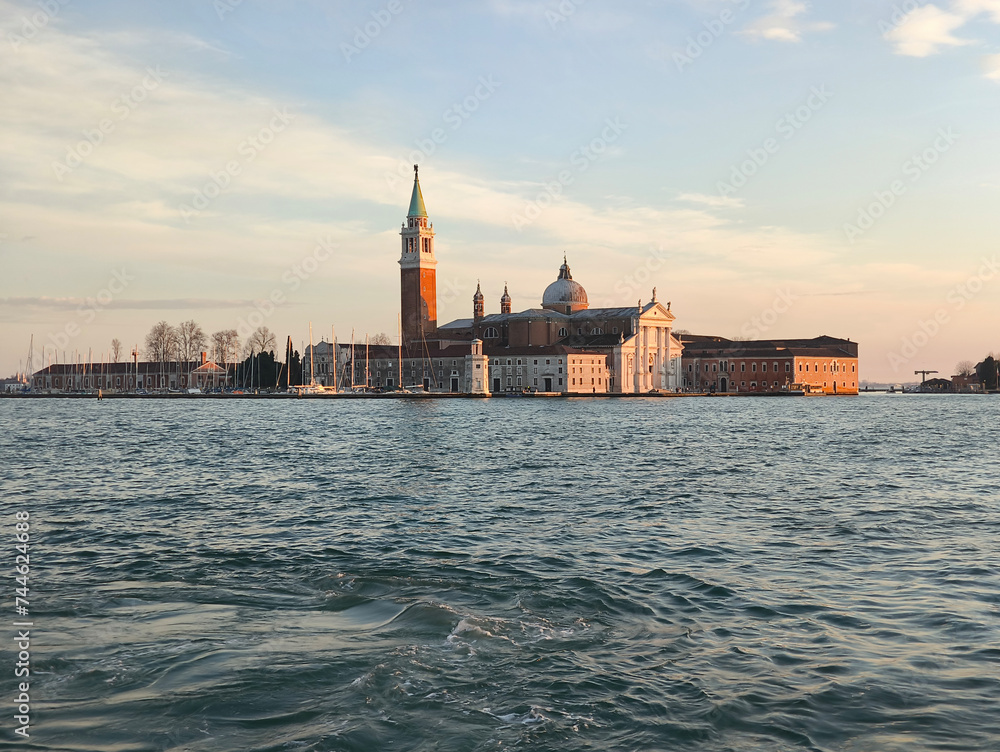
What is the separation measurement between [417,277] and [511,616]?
296 ft

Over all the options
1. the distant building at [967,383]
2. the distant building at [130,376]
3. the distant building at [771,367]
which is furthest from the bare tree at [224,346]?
the distant building at [967,383]

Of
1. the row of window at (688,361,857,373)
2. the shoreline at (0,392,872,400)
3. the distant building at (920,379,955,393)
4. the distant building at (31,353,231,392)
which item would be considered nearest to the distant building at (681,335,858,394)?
the row of window at (688,361,857,373)

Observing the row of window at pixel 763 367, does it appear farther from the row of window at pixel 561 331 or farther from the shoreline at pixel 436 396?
the row of window at pixel 561 331

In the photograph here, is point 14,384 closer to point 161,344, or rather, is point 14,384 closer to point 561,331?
point 161,344

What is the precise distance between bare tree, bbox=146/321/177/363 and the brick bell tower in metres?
29.8

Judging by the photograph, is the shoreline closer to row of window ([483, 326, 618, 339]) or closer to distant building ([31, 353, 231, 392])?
distant building ([31, 353, 231, 392])

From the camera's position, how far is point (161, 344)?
10731 centimetres

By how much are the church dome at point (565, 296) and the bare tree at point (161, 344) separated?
44.7m

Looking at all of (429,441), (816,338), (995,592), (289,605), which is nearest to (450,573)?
(289,605)

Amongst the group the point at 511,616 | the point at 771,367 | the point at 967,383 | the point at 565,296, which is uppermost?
the point at 565,296

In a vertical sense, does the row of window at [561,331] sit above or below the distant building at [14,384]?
above

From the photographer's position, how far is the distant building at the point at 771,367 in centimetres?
9456

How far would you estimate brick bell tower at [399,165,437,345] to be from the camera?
9650cm

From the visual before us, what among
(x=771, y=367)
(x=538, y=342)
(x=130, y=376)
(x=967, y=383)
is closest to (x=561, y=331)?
(x=538, y=342)
